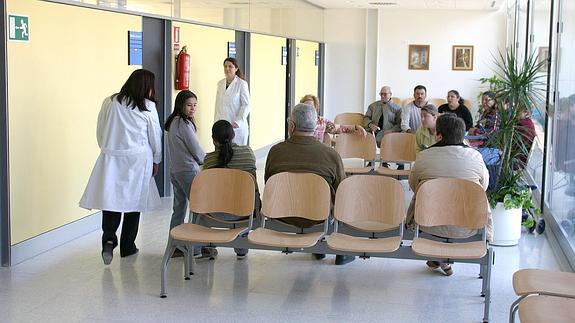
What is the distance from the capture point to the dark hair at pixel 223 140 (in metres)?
5.96

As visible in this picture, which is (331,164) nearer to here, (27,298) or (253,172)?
(253,172)

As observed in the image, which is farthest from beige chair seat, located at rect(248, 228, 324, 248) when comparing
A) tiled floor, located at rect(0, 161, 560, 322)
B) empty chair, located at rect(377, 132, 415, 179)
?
empty chair, located at rect(377, 132, 415, 179)

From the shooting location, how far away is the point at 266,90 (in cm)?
1396

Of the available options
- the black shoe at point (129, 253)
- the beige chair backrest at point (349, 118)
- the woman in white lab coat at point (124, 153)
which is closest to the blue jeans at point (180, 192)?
the woman in white lab coat at point (124, 153)

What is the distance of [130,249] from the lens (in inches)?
259

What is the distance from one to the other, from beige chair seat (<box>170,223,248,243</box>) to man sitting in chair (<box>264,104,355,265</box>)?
437 millimetres

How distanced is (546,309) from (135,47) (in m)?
5.81

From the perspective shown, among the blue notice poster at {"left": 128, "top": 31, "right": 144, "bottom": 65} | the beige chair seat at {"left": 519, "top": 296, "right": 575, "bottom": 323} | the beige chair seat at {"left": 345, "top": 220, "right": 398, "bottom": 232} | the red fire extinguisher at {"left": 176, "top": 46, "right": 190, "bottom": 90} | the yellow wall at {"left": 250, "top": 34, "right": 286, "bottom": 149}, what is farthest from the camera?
the yellow wall at {"left": 250, "top": 34, "right": 286, "bottom": 149}

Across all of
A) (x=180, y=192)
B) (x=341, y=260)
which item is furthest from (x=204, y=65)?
(x=341, y=260)

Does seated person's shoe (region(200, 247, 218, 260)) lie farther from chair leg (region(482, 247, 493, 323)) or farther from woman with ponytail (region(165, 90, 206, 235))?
chair leg (region(482, 247, 493, 323))

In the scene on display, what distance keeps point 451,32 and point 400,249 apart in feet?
44.2

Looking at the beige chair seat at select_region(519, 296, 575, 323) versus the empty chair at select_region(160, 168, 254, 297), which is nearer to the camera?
the beige chair seat at select_region(519, 296, 575, 323)

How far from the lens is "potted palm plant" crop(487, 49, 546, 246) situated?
7074 mm

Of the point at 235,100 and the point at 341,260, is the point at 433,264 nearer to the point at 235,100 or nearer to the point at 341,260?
the point at 341,260
